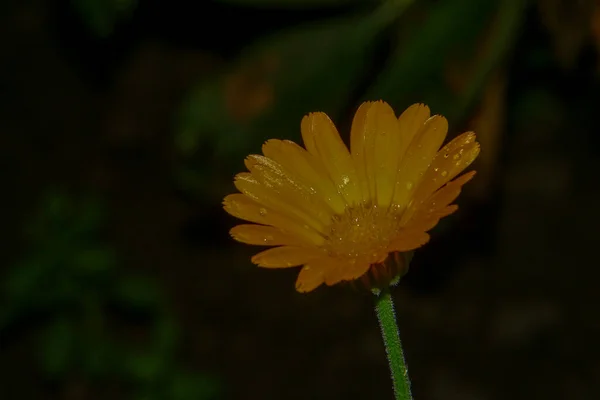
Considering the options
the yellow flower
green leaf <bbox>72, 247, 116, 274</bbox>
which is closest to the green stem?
the yellow flower

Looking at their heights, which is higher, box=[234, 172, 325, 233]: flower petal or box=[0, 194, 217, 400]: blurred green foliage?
box=[0, 194, 217, 400]: blurred green foliage

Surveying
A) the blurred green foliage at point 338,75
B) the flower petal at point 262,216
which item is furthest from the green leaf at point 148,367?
the flower petal at point 262,216

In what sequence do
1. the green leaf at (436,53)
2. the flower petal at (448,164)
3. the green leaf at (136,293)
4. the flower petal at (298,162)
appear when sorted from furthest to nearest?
the green leaf at (136,293), the green leaf at (436,53), the flower petal at (298,162), the flower petal at (448,164)

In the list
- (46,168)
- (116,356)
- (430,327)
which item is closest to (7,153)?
(46,168)

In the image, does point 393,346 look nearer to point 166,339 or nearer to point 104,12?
point 166,339

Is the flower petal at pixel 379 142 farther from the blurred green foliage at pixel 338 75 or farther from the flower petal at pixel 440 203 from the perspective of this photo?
the blurred green foliage at pixel 338 75

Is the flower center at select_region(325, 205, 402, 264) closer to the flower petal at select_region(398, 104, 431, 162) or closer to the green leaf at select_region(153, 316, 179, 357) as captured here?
the flower petal at select_region(398, 104, 431, 162)

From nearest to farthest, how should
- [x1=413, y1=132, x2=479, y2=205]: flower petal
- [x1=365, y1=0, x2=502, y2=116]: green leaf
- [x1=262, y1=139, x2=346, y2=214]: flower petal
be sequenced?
[x1=413, y1=132, x2=479, y2=205]: flower petal < [x1=262, y1=139, x2=346, y2=214]: flower petal < [x1=365, y1=0, x2=502, y2=116]: green leaf
